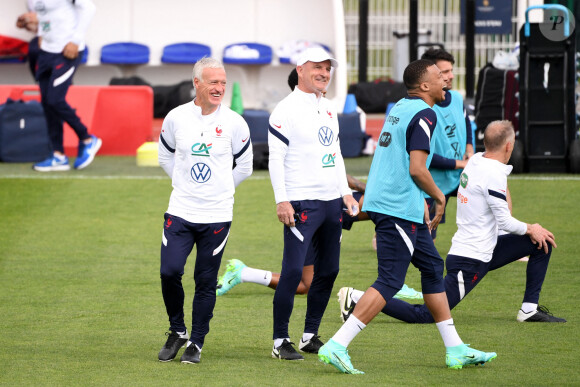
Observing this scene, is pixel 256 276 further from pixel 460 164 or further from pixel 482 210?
pixel 482 210

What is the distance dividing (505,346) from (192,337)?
1.85 m

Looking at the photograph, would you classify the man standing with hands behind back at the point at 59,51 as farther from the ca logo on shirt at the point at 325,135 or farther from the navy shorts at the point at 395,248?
the navy shorts at the point at 395,248

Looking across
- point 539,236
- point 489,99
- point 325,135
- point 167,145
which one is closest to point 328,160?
point 325,135

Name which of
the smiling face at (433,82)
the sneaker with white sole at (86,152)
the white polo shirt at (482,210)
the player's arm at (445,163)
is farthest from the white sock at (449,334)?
the sneaker with white sole at (86,152)

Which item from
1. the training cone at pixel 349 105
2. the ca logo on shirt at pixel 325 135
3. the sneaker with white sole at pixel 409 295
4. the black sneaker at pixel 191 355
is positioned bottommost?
the sneaker with white sole at pixel 409 295

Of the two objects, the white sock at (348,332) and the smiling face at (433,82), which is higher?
the smiling face at (433,82)

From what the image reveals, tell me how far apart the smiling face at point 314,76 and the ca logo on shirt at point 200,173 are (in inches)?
28.0

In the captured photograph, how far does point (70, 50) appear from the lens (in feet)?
43.4

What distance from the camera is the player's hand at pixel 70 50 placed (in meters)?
13.2

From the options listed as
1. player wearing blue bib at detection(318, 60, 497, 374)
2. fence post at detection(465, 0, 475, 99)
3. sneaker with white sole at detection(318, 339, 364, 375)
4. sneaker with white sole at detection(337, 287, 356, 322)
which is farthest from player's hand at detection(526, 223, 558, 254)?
fence post at detection(465, 0, 475, 99)

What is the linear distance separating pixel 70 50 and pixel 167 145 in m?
7.47

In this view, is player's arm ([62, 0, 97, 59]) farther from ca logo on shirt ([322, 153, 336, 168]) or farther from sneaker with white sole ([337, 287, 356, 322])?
ca logo on shirt ([322, 153, 336, 168])

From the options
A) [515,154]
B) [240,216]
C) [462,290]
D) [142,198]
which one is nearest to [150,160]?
[142,198]

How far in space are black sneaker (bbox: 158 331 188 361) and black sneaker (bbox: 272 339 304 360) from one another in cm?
52
